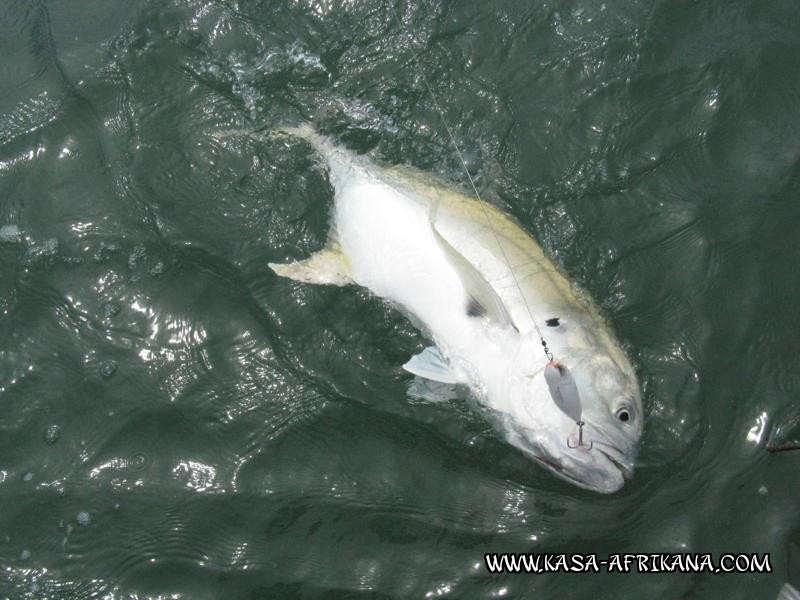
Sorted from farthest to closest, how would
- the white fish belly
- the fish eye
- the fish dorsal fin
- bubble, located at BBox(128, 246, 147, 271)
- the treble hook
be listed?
bubble, located at BBox(128, 246, 147, 271) < the white fish belly < the fish dorsal fin < the fish eye < the treble hook

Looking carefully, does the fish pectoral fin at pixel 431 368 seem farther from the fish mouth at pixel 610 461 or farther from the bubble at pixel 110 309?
the bubble at pixel 110 309

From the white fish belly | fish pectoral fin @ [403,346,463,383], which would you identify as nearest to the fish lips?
fish pectoral fin @ [403,346,463,383]

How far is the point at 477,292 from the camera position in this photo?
3.61m

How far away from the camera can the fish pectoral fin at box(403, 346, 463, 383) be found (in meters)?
3.72

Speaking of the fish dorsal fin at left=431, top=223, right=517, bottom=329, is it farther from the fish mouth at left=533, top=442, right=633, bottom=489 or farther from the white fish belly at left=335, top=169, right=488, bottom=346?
the fish mouth at left=533, top=442, right=633, bottom=489

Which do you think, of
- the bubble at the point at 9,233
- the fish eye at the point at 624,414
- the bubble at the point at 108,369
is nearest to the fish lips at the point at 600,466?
the fish eye at the point at 624,414

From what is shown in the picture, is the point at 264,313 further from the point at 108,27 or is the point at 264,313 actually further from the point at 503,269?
the point at 108,27

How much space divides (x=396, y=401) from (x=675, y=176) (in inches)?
94.8

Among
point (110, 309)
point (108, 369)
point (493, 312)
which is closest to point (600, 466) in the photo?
point (493, 312)

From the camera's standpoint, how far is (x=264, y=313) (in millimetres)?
4250

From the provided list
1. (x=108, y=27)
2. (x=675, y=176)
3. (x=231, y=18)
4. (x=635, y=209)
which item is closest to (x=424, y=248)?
(x=635, y=209)

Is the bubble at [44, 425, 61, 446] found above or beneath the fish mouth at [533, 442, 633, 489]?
above

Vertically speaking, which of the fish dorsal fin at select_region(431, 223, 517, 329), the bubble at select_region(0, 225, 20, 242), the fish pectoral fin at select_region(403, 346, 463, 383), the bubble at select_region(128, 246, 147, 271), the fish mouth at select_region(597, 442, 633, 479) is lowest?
the fish mouth at select_region(597, 442, 633, 479)

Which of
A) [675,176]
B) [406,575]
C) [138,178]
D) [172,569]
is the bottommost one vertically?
[406,575]
